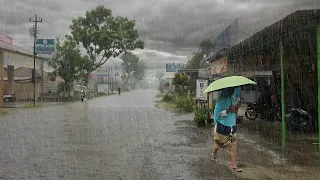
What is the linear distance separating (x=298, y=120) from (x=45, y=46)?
26.0 m

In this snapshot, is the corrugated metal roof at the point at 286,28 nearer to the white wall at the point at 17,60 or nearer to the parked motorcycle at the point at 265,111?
the parked motorcycle at the point at 265,111

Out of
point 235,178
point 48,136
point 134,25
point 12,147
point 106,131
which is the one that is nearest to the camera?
point 235,178

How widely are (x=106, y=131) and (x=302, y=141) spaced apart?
264 inches

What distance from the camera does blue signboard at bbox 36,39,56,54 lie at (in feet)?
108

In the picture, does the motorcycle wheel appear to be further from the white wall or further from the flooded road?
the white wall

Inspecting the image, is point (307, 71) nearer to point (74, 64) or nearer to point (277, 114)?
point (277, 114)

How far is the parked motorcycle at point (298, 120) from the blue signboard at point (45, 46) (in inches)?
996

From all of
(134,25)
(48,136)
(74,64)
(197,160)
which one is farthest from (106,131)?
(134,25)

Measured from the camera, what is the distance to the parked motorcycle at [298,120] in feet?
40.9

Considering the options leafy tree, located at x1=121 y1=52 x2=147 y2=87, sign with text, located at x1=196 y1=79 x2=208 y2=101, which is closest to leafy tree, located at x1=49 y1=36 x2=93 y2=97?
sign with text, located at x1=196 y1=79 x2=208 y2=101

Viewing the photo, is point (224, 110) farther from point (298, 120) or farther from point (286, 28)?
point (298, 120)

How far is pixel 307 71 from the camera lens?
14539 mm

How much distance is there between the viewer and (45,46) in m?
33.1

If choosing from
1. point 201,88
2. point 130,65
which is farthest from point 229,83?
point 130,65
